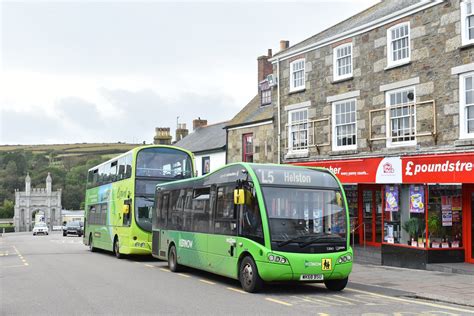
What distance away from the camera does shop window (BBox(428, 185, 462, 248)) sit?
17.9 meters

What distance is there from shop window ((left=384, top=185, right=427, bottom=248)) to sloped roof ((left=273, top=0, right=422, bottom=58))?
598 cm

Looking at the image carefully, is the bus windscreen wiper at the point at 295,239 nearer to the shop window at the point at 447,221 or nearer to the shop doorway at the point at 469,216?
the shop window at the point at 447,221

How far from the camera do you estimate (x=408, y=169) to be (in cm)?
1859

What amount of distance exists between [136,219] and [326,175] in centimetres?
990

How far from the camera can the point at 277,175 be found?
1348cm

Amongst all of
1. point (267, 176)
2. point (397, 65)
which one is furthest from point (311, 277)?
point (397, 65)

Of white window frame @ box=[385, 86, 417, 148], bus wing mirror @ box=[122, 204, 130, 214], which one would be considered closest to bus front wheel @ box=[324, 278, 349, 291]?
white window frame @ box=[385, 86, 417, 148]

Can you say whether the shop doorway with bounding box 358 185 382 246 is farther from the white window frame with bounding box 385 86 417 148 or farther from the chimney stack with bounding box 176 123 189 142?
the chimney stack with bounding box 176 123 189 142

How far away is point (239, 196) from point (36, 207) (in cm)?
12163

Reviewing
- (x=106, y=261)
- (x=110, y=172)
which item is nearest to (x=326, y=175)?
(x=106, y=261)

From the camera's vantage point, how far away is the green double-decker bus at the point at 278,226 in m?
12.6

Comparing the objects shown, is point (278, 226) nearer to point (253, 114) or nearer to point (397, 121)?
point (397, 121)

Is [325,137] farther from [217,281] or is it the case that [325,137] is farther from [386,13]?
[217,281]

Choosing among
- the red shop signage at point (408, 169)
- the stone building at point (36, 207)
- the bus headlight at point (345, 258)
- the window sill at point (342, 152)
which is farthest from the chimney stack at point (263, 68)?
the stone building at point (36, 207)
